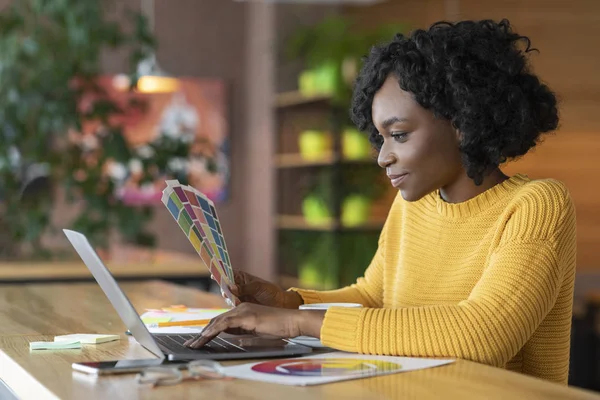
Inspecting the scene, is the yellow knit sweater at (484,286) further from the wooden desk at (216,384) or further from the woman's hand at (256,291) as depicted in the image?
the woman's hand at (256,291)

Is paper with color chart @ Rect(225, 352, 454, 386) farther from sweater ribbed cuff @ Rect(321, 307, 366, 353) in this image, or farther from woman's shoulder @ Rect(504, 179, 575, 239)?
woman's shoulder @ Rect(504, 179, 575, 239)

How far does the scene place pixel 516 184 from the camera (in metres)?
1.78

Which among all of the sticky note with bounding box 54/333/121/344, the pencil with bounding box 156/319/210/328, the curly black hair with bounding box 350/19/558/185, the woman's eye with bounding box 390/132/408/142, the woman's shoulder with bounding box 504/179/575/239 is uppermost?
the curly black hair with bounding box 350/19/558/185

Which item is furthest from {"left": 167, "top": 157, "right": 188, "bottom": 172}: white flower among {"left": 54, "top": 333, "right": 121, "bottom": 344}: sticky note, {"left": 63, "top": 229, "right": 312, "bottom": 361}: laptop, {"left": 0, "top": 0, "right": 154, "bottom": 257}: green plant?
{"left": 63, "top": 229, "right": 312, "bottom": 361}: laptop

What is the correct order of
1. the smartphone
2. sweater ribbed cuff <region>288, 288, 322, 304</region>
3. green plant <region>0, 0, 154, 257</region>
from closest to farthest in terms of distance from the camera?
the smartphone → sweater ribbed cuff <region>288, 288, 322, 304</region> → green plant <region>0, 0, 154, 257</region>

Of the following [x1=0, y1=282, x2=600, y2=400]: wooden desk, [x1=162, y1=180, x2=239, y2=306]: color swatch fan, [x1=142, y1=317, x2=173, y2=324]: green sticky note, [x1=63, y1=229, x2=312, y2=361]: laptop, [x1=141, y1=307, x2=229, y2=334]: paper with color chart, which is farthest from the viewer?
[x1=142, y1=317, x2=173, y2=324]: green sticky note

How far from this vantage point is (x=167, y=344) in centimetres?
158

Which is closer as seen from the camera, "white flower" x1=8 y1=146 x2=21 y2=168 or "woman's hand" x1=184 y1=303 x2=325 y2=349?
"woman's hand" x1=184 y1=303 x2=325 y2=349

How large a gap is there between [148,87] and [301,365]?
6519mm

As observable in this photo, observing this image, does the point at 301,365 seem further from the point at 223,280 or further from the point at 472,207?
the point at 472,207

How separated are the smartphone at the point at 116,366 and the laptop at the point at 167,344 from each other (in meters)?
0.04

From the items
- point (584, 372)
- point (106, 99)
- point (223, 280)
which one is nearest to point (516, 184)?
point (223, 280)

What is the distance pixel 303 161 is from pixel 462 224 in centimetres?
464

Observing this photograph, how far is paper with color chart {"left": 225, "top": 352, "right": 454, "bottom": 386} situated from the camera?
1.31 m
